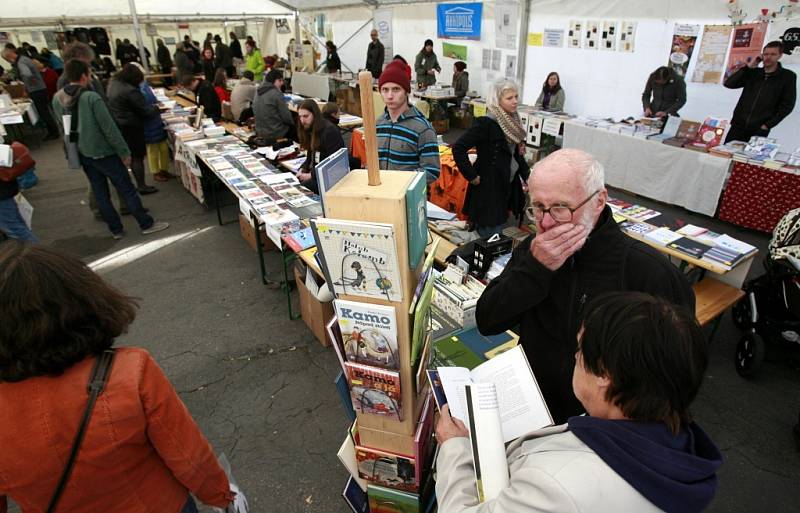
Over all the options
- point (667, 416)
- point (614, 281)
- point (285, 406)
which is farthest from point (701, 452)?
point (285, 406)

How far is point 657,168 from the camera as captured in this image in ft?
18.1

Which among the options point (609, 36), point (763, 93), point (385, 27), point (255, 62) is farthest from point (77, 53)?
point (255, 62)

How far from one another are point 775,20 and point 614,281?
5.41 m

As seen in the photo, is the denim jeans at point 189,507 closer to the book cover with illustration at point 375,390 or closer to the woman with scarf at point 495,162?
the book cover with illustration at point 375,390

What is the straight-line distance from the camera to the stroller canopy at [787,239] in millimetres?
2855

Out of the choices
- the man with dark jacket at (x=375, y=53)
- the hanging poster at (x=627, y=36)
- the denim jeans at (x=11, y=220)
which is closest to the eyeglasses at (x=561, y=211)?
the denim jeans at (x=11, y=220)

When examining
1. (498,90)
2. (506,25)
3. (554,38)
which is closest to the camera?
(498,90)

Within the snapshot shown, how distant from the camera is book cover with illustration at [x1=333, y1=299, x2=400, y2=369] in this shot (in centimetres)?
137

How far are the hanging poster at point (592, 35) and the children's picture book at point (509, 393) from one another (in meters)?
6.64

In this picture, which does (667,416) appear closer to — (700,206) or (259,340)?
(259,340)

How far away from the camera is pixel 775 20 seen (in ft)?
15.6

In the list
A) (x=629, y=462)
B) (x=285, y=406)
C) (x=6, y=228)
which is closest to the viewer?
(x=629, y=462)

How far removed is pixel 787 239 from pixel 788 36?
10.6 ft

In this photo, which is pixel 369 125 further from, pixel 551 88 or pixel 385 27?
pixel 385 27
